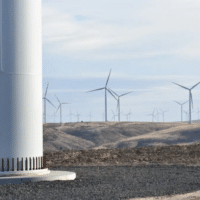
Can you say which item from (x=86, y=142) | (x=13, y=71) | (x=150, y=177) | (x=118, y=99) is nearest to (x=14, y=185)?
(x=13, y=71)

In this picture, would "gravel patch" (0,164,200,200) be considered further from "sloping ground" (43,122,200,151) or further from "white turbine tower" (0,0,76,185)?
"sloping ground" (43,122,200,151)

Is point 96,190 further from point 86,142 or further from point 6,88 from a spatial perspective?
point 86,142

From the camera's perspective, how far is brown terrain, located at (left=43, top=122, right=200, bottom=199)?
31620mm

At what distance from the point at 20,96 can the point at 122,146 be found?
47795mm

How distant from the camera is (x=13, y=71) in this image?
61.8ft

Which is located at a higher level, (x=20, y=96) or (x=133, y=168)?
(x=20, y=96)

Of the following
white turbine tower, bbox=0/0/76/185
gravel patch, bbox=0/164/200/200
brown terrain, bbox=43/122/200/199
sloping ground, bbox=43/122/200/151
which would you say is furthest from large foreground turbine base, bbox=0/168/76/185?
sloping ground, bbox=43/122/200/151

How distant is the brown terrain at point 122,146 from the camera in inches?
1245

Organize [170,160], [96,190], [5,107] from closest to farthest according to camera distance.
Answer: [96,190] < [5,107] < [170,160]

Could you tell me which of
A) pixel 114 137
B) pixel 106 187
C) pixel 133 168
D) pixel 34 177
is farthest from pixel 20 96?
pixel 114 137

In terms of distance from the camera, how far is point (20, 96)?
18766 millimetres

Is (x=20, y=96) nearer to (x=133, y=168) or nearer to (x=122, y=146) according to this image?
(x=133, y=168)

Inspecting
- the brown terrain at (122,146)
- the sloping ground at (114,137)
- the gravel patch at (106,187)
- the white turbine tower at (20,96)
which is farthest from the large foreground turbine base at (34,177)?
the sloping ground at (114,137)

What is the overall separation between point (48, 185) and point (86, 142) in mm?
62416
